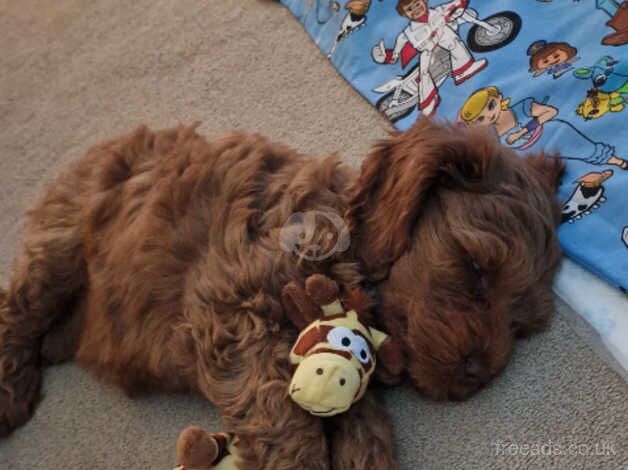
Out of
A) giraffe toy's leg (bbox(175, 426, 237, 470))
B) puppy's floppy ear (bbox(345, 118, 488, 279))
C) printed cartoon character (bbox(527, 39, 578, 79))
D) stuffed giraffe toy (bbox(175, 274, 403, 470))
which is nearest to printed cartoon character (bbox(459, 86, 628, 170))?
printed cartoon character (bbox(527, 39, 578, 79))

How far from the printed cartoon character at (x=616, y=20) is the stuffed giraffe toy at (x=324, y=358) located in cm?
149

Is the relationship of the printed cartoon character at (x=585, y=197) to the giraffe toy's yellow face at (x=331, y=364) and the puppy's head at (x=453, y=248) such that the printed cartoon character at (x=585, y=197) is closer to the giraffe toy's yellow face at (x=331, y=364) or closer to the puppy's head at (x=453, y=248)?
the puppy's head at (x=453, y=248)

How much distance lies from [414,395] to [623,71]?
53.8 inches

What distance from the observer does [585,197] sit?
2.00 m

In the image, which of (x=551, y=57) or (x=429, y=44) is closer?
(x=551, y=57)

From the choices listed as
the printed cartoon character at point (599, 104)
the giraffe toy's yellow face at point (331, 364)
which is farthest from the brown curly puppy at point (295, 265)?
the printed cartoon character at point (599, 104)

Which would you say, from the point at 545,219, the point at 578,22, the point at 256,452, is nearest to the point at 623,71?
the point at 578,22

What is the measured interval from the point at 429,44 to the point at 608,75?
2.75 ft

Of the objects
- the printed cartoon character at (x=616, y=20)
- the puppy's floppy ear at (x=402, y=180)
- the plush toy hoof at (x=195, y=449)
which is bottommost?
the printed cartoon character at (x=616, y=20)

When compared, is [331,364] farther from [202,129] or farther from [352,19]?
[352,19]

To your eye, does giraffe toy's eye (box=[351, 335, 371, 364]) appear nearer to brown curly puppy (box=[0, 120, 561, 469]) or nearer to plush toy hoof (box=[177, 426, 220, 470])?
brown curly puppy (box=[0, 120, 561, 469])

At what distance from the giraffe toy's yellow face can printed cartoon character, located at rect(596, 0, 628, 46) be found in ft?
5.15

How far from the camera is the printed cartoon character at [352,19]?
3100 mm

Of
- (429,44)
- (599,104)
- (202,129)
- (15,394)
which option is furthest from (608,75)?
(15,394)
